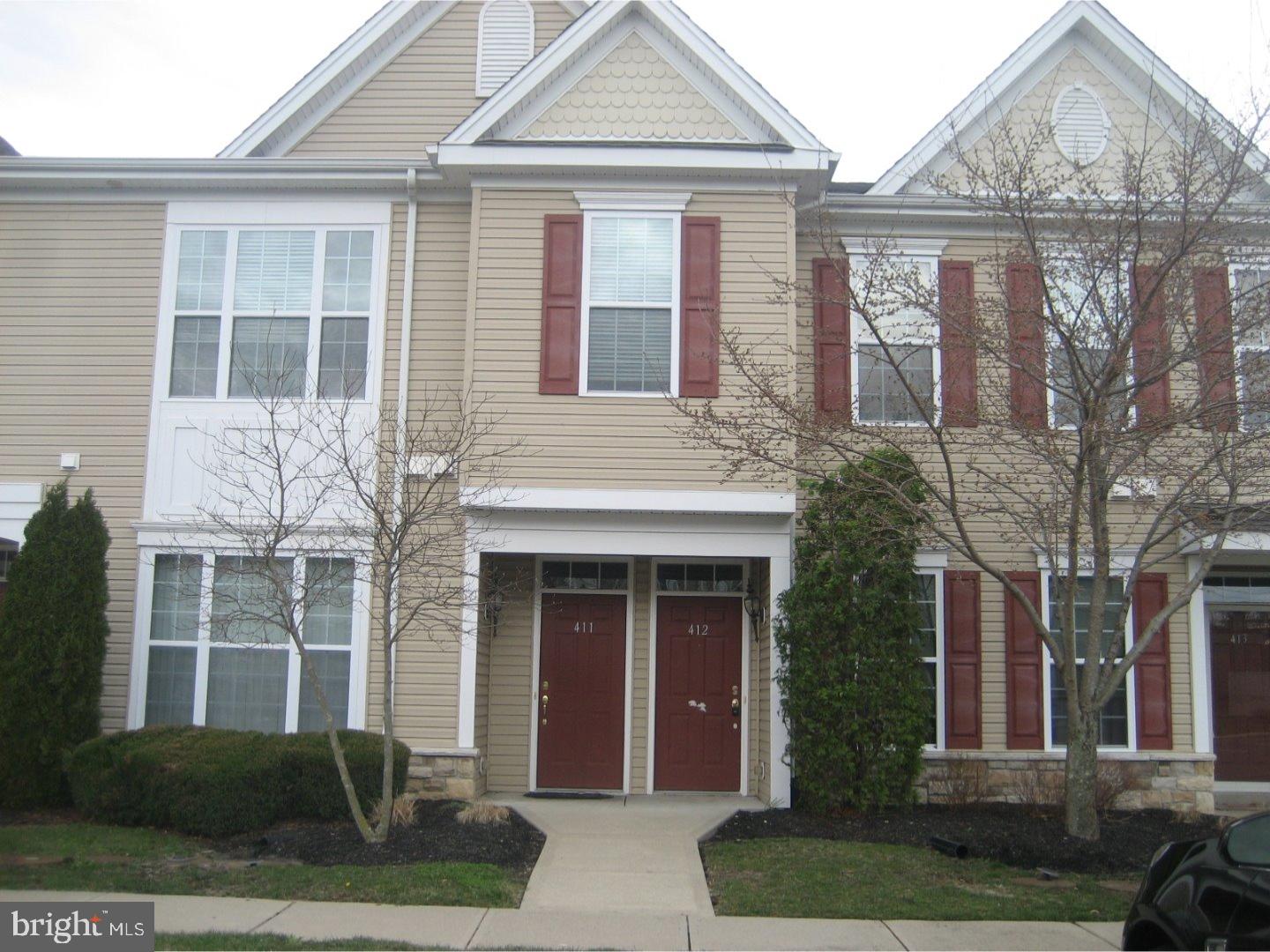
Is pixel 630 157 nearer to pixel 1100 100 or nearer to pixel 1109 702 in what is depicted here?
pixel 1100 100

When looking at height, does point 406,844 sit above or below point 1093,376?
below

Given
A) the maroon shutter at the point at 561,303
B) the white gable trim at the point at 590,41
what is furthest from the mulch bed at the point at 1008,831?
the white gable trim at the point at 590,41

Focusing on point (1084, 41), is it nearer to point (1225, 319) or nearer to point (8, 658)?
point (1225, 319)

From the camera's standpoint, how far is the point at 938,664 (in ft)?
41.4

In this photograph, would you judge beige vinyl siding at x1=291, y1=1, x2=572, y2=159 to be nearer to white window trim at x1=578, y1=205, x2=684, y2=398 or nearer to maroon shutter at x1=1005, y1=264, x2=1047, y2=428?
white window trim at x1=578, y1=205, x2=684, y2=398

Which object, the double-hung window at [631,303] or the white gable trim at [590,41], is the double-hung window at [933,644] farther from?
the white gable trim at [590,41]

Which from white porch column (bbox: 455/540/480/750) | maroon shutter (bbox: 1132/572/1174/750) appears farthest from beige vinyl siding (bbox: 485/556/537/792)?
maroon shutter (bbox: 1132/572/1174/750)

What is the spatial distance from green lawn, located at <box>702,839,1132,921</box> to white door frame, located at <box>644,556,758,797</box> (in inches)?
116

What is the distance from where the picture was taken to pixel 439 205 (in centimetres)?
1288

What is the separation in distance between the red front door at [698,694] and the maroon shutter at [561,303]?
2.97 meters

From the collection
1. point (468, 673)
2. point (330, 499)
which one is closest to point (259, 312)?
point (330, 499)

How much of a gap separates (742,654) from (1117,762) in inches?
163

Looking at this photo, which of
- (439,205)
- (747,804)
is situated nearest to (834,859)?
(747,804)

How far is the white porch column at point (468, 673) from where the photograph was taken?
38.9ft
